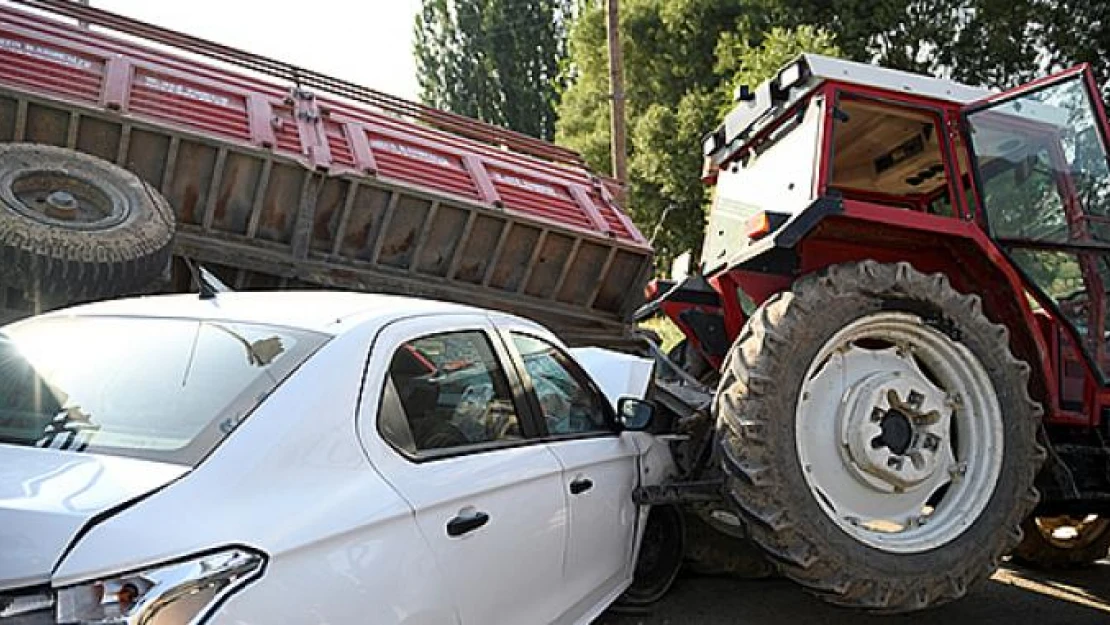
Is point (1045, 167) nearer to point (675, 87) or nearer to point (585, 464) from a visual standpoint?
point (585, 464)

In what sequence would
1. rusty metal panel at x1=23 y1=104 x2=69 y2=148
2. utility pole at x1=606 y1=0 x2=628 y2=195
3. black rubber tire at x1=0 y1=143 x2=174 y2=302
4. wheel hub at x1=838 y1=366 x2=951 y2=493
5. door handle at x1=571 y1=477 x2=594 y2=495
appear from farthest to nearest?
utility pole at x1=606 y1=0 x2=628 y2=195 → rusty metal panel at x1=23 y1=104 x2=69 y2=148 → black rubber tire at x1=0 y1=143 x2=174 y2=302 → wheel hub at x1=838 y1=366 x2=951 y2=493 → door handle at x1=571 y1=477 x2=594 y2=495

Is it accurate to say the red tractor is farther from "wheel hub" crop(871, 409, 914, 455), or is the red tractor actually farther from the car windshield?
the car windshield

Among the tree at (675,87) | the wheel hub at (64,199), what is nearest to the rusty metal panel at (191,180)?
the wheel hub at (64,199)

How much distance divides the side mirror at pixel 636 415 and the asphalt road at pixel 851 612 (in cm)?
114

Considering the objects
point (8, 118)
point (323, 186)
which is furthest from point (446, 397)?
point (8, 118)

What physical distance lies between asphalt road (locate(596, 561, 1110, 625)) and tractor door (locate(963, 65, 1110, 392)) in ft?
3.52

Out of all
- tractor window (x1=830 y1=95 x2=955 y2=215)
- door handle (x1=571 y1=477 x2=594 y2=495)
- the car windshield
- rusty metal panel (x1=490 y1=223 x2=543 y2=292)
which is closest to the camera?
the car windshield

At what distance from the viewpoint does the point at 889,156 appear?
532 cm

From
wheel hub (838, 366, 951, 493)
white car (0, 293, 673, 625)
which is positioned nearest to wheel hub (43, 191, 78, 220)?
white car (0, 293, 673, 625)

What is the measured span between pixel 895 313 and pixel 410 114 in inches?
227

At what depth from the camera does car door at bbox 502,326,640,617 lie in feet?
10.5

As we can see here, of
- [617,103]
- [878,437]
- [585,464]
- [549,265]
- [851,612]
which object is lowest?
[851,612]

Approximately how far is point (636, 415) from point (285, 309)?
156 centimetres

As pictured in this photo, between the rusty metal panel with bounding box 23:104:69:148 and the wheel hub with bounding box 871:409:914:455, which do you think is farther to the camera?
the rusty metal panel with bounding box 23:104:69:148
